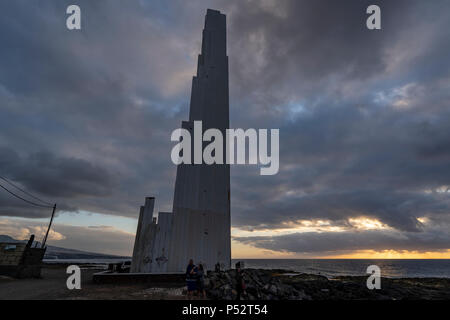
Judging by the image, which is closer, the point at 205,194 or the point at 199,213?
the point at 199,213

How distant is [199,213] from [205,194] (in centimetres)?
154

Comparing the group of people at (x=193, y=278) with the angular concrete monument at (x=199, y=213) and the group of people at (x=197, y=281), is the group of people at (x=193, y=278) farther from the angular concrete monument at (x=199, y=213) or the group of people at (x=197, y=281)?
the angular concrete monument at (x=199, y=213)

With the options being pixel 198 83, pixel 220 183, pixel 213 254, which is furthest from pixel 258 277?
pixel 198 83

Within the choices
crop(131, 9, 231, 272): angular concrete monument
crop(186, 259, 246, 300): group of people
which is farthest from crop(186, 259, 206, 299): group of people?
crop(131, 9, 231, 272): angular concrete monument

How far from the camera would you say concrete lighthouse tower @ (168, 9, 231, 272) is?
62.1 feet

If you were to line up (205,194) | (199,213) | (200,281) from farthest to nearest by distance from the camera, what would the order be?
(205,194) < (199,213) < (200,281)

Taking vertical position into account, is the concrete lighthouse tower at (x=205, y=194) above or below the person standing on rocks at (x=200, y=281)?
above

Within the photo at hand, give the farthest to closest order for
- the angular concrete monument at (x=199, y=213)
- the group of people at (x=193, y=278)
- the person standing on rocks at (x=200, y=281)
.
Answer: the angular concrete monument at (x=199, y=213)
the person standing on rocks at (x=200, y=281)
the group of people at (x=193, y=278)

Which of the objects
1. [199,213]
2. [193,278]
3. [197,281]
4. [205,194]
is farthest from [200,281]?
[205,194]

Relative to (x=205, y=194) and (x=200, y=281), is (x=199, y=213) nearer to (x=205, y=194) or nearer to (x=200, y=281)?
(x=205, y=194)

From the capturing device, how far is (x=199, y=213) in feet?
64.7

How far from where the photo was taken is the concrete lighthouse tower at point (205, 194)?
1892 centimetres

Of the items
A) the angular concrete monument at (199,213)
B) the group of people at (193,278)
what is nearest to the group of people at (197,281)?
the group of people at (193,278)
